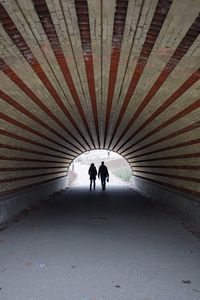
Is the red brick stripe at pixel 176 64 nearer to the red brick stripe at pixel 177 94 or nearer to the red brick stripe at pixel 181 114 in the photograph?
the red brick stripe at pixel 177 94

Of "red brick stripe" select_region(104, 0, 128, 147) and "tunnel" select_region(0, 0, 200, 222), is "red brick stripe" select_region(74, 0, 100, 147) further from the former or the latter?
"red brick stripe" select_region(104, 0, 128, 147)

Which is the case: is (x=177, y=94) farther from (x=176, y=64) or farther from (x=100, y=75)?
(x=100, y=75)

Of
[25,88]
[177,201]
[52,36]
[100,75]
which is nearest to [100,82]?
[100,75]

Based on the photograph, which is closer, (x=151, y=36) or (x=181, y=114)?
(x=151, y=36)

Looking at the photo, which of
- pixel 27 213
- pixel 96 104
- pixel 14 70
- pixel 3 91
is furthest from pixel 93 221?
pixel 14 70

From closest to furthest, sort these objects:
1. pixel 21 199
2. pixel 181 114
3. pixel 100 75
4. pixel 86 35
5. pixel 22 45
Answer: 1. pixel 86 35
2. pixel 22 45
3. pixel 100 75
4. pixel 181 114
5. pixel 21 199

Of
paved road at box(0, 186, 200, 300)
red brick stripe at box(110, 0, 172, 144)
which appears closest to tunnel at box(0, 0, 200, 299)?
red brick stripe at box(110, 0, 172, 144)

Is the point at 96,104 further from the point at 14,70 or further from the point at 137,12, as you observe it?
the point at 137,12

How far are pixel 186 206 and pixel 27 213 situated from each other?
5.72 metres

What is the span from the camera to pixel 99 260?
5.70 m

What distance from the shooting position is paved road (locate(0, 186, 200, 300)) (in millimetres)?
4301

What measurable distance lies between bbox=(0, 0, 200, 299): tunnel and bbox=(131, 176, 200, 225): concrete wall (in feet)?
Result: 0.15

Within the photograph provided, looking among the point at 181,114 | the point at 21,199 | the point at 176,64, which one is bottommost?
the point at 21,199

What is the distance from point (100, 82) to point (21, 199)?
6.42 meters
